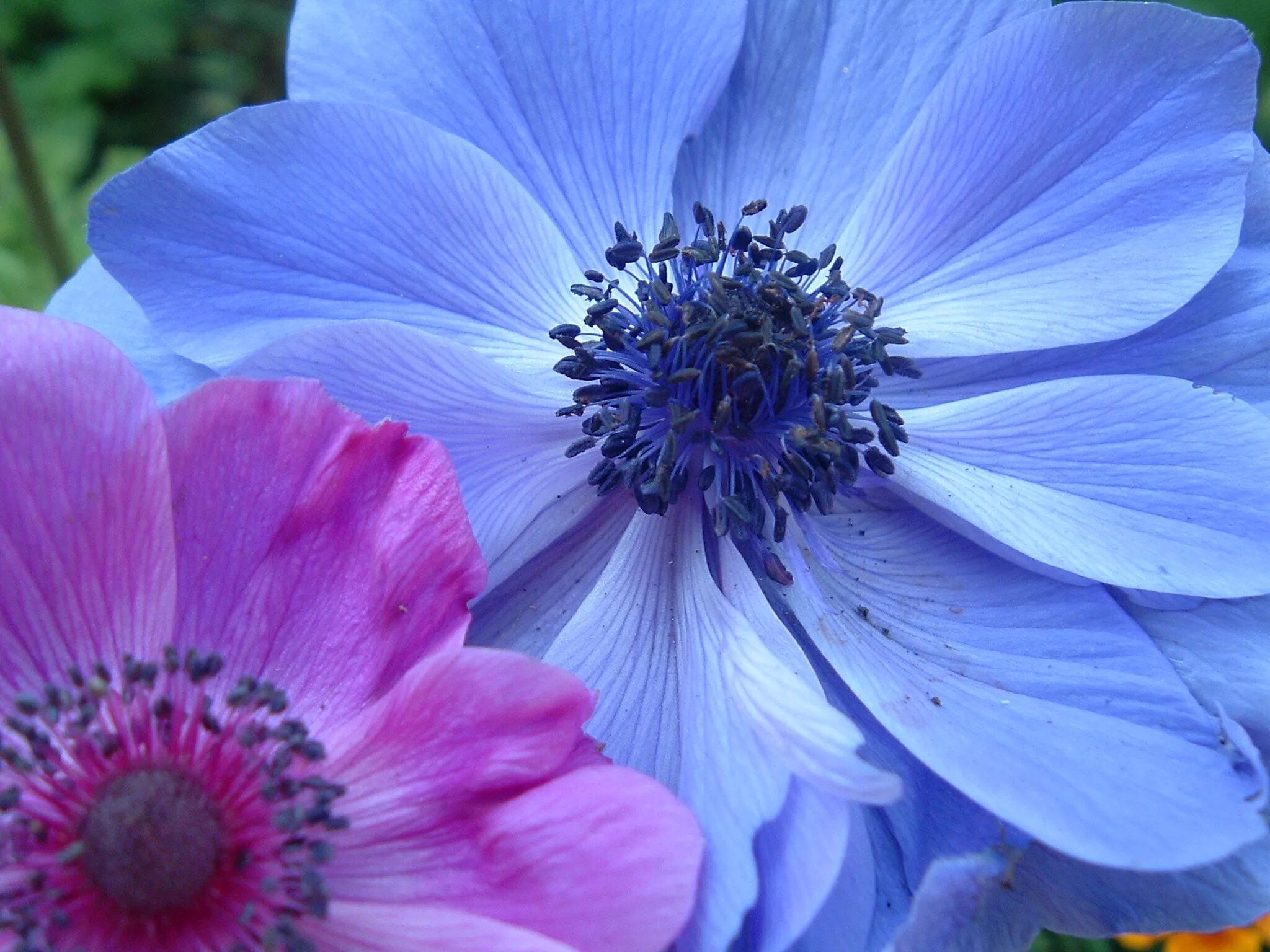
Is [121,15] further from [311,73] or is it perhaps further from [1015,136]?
[1015,136]

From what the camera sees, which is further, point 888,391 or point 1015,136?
point 888,391

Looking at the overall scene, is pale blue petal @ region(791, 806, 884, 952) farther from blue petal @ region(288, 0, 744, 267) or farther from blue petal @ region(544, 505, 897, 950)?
blue petal @ region(288, 0, 744, 267)

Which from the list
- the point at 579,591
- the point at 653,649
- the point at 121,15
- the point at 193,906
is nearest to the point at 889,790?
the point at 653,649

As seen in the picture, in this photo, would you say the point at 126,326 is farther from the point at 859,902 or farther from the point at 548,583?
the point at 859,902

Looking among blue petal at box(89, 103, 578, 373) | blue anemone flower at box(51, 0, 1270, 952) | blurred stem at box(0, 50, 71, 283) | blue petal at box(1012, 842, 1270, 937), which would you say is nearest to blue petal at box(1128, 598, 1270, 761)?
blue anemone flower at box(51, 0, 1270, 952)

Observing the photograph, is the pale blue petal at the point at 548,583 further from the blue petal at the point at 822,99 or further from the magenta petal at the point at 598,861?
the blue petal at the point at 822,99

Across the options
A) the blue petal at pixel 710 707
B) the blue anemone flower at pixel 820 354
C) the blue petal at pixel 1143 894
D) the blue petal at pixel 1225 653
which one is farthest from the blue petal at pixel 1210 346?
the blue petal at pixel 1143 894
